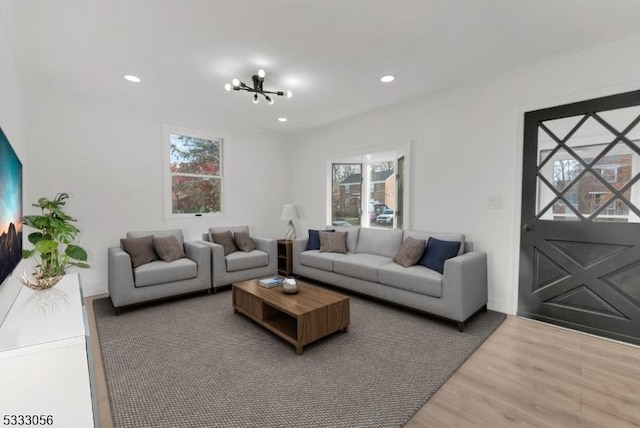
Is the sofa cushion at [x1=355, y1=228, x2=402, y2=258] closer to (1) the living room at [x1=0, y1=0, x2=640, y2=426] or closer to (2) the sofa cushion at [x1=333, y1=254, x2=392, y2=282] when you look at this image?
(2) the sofa cushion at [x1=333, y1=254, x2=392, y2=282]

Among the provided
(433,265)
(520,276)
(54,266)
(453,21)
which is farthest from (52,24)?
(520,276)

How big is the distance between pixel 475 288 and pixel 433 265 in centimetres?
→ 44

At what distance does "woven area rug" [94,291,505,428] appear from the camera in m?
1.66

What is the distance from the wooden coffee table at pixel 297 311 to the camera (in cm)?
233

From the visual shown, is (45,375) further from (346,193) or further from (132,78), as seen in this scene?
(346,193)

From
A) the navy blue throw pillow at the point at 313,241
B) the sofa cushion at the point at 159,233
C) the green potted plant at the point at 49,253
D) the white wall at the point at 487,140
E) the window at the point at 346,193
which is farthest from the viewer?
the window at the point at 346,193

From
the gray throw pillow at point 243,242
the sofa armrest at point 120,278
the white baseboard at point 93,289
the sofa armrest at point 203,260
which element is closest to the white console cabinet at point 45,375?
the sofa armrest at point 120,278

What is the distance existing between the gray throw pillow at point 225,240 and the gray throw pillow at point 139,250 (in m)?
0.82

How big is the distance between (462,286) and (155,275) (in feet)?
10.6

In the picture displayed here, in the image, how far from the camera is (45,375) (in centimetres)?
109

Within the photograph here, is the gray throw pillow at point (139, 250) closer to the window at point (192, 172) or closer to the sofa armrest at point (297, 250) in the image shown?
the window at point (192, 172)

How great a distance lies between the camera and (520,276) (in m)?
3.05

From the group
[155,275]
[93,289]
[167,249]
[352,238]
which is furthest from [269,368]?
[93,289]

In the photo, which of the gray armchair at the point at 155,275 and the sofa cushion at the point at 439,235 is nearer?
the gray armchair at the point at 155,275
